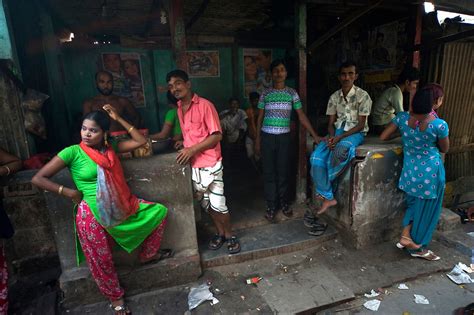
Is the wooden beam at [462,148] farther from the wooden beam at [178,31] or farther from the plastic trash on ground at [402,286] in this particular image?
the wooden beam at [178,31]

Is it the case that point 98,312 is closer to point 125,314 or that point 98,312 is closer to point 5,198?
point 125,314

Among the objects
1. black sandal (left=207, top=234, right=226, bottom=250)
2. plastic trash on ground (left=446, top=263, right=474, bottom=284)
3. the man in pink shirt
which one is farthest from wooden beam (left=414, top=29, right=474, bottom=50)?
black sandal (left=207, top=234, right=226, bottom=250)

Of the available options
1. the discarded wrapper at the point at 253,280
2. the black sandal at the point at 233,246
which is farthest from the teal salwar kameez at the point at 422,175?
the black sandal at the point at 233,246

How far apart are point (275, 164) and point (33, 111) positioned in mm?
3100

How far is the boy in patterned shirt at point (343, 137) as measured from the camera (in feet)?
11.6

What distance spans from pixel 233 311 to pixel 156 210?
4.12 feet

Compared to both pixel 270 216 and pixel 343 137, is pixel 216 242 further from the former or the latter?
pixel 343 137

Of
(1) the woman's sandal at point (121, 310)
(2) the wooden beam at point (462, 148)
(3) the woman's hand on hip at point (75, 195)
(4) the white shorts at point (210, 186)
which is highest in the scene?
(3) the woman's hand on hip at point (75, 195)

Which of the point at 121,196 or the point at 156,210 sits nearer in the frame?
the point at 121,196

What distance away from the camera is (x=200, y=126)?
3.06m

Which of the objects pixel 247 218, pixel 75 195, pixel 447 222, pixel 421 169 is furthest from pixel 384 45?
pixel 75 195

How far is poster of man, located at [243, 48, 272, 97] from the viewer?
6926 millimetres

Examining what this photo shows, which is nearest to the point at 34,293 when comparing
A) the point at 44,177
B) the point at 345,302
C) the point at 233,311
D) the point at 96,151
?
the point at 44,177

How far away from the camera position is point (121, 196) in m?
2.56
